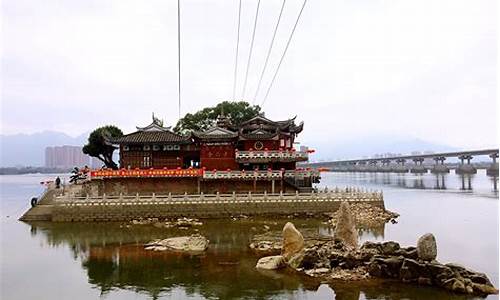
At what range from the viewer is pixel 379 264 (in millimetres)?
21625

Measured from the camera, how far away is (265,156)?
45.4m

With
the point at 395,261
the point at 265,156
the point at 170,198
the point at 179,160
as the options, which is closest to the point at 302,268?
the point at 395,261

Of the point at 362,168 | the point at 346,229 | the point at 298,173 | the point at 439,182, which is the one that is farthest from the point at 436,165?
the point at 346,229

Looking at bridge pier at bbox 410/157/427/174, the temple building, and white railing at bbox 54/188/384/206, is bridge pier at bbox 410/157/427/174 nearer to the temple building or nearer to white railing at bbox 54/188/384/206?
the temple building

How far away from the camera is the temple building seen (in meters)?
44.4

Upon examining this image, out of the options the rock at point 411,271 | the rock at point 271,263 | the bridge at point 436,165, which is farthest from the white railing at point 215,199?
the bridge at point 436,165

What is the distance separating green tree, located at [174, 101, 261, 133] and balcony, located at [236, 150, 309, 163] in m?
19.6

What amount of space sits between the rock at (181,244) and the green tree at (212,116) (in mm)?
36693

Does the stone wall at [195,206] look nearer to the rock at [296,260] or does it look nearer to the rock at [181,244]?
the rock at [181,244]

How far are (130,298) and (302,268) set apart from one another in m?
8.67

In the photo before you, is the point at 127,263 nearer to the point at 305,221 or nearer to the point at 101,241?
the point at 101,241

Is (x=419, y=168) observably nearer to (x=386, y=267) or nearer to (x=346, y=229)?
(x=346, y=229)

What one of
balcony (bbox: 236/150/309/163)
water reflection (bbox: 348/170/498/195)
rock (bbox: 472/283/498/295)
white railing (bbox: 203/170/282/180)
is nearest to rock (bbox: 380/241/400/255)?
rock (bbox: 472/283/498/295)

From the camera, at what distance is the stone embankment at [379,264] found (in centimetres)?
1966
